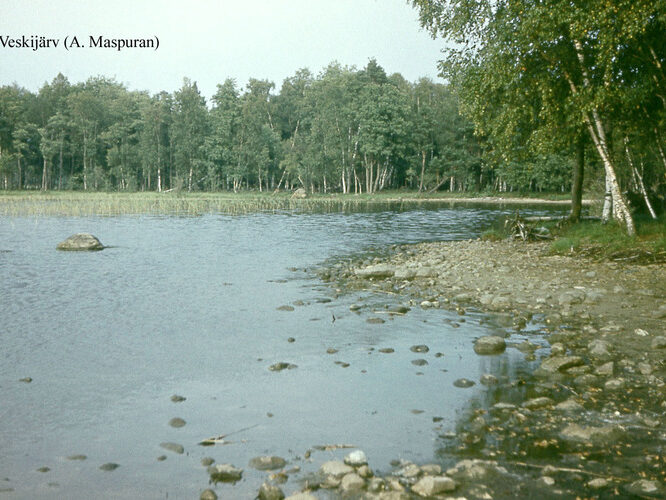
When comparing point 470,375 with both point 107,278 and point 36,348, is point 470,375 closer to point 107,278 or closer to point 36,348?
point 36,348

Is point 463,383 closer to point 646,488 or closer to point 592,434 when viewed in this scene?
point 592,434

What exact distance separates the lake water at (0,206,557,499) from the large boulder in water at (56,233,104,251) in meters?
7.52

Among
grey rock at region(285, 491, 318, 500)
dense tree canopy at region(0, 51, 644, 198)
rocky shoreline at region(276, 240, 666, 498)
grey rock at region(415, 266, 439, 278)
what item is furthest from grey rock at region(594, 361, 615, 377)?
dense tree canopy at region(0, 51, 644, 198)

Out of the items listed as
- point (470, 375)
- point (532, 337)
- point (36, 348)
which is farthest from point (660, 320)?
point (36, 348)

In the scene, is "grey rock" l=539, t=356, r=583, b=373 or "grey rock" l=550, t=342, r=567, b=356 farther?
"grey rock" l=550, t=342, r=567, b=356

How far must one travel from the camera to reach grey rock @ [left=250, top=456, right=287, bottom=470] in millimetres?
6746

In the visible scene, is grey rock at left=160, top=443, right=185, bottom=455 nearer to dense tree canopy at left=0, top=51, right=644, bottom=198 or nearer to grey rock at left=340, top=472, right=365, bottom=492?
grey rock at left=340, top=472, right=365, bottom=492

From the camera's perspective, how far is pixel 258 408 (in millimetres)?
8672

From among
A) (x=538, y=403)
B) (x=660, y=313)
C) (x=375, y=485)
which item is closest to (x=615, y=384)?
(x=538, y=403)

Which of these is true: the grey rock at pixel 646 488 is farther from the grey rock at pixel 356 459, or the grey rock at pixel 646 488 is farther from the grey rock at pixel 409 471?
the grey rock at pixel 356 459

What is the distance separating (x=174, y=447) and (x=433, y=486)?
10.4ft

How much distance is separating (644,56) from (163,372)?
19.9m

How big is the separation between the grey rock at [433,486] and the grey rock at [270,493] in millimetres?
1316

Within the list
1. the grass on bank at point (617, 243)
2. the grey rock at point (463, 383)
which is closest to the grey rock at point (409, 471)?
the grey rock at point (463, 383)
